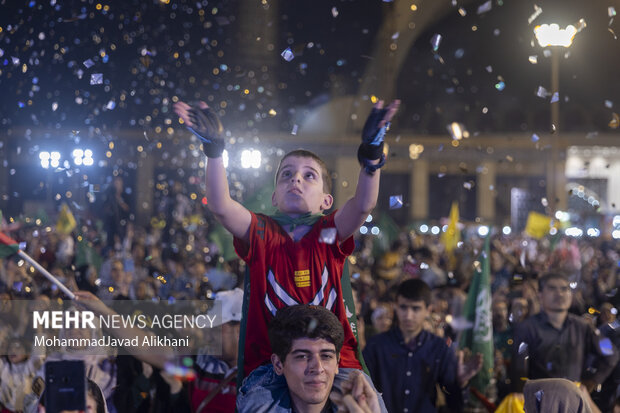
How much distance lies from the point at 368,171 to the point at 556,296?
155 inches

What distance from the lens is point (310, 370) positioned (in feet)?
12.3

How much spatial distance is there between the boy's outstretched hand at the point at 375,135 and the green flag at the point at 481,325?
408cm

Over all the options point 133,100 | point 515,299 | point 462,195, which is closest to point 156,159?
point 462,195

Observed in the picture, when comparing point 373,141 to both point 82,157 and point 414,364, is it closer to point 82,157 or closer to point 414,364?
point 414,364

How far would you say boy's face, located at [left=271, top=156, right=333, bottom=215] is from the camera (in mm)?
4477

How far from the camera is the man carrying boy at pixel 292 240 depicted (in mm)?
4230

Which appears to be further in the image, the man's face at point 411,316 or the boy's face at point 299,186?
the man's face at point 411,316

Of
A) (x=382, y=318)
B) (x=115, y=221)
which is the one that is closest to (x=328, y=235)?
(x=382, y=318)

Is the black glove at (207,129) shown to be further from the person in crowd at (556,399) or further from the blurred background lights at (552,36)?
the blurred background lights at (552,36)

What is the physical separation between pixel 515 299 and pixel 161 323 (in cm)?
518

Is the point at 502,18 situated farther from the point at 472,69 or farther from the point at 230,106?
the point at 230,106

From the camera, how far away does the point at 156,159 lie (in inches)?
1753

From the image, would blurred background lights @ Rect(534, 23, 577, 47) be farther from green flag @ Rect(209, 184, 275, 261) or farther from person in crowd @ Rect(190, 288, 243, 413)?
person in crowd @ Rect(190, 288, 243, 413)

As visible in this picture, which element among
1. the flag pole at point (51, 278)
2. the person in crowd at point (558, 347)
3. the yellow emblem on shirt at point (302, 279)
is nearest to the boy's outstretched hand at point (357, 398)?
the yellow emblem on shirt at point (302, 279)
